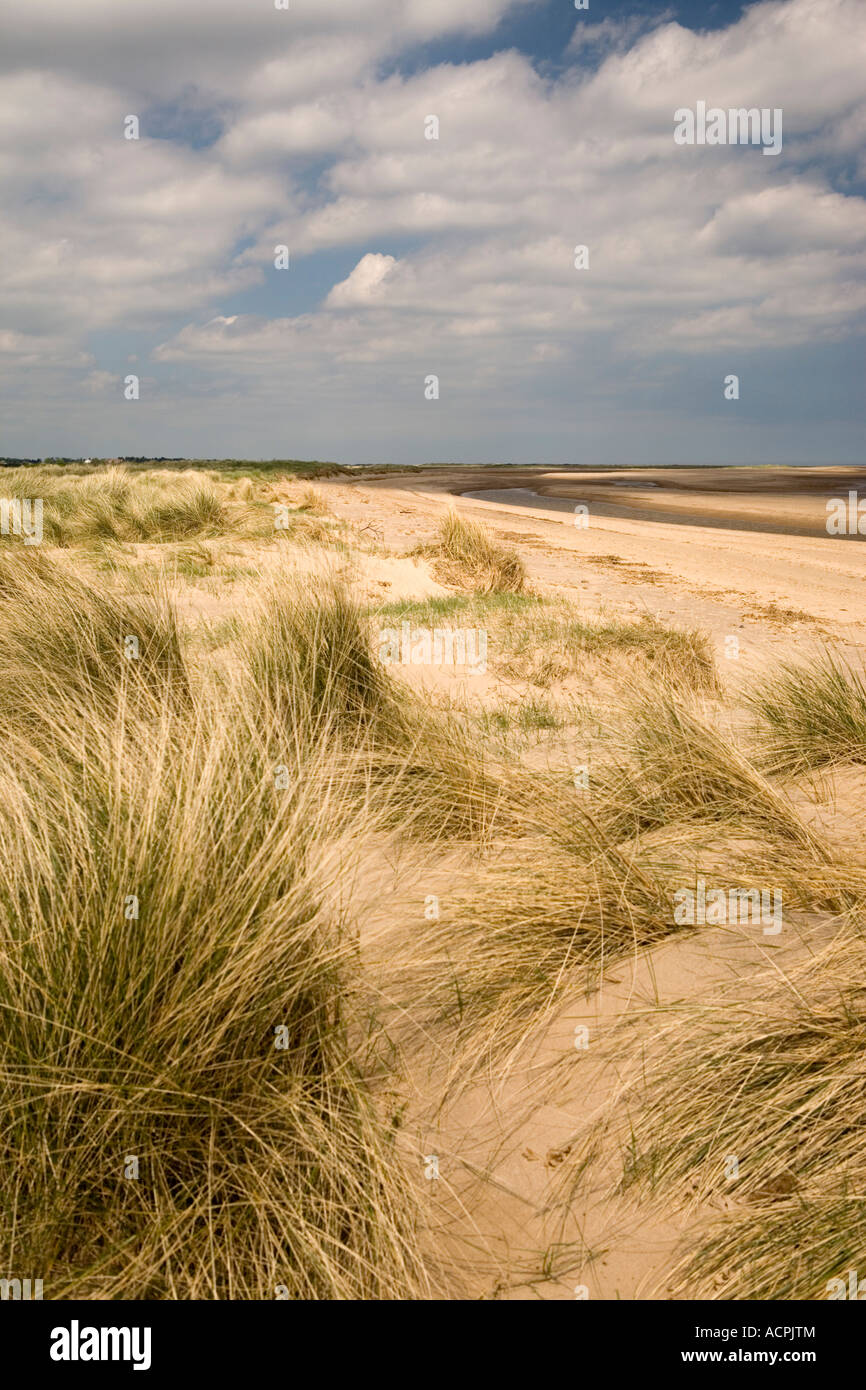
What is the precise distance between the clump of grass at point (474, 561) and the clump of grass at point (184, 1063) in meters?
7.00

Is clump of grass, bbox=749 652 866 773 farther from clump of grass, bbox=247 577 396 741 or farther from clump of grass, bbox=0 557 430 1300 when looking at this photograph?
clump of grass, bbox=0 557 430 1300

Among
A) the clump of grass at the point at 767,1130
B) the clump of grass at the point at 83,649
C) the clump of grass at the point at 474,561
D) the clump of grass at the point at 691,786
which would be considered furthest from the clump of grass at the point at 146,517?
the clump of grass at the point at 767,1130

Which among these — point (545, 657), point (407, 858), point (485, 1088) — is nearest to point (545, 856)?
point (407, 858)

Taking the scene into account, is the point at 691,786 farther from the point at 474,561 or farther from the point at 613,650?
the point at 474,561

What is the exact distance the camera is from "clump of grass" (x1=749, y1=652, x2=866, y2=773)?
4051 millimetres

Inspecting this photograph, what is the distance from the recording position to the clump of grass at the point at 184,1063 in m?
1.62

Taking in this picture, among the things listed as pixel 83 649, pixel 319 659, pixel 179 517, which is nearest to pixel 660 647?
pixel 319 659

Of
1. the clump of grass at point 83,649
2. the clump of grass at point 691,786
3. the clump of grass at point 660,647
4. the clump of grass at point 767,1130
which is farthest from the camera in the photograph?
the clump of grass at point 660,647

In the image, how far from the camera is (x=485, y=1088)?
2.17 metres

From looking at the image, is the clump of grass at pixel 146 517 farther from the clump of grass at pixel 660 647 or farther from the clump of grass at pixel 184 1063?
the clump of grass at pixel 184 1063

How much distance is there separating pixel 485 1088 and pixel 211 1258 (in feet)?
2.56

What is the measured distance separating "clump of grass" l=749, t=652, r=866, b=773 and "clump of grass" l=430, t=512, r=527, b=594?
15.4 feet

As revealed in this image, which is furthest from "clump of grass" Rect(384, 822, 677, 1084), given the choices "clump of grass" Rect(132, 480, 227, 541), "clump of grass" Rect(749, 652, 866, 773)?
"clump of grass" Rect(132, 480, 227, 541)
